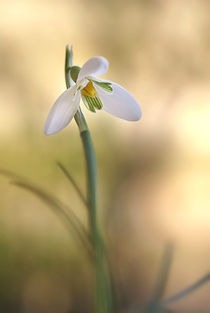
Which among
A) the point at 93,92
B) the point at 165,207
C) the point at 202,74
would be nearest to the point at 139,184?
the point at 165,207

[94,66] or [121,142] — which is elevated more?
[94,66]

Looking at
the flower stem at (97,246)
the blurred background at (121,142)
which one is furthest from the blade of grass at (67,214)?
the blurred background at (121,142)

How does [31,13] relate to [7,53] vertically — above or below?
above

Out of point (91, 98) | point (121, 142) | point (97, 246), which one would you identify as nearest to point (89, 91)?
point (91, 98)

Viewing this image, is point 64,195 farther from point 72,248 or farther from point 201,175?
point 201,175

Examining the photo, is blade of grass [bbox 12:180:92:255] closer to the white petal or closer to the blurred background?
the white petal

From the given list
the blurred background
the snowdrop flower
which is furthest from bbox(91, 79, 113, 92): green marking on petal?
the blurred background

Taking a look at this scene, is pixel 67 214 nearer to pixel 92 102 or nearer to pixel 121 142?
pixel 92 102
